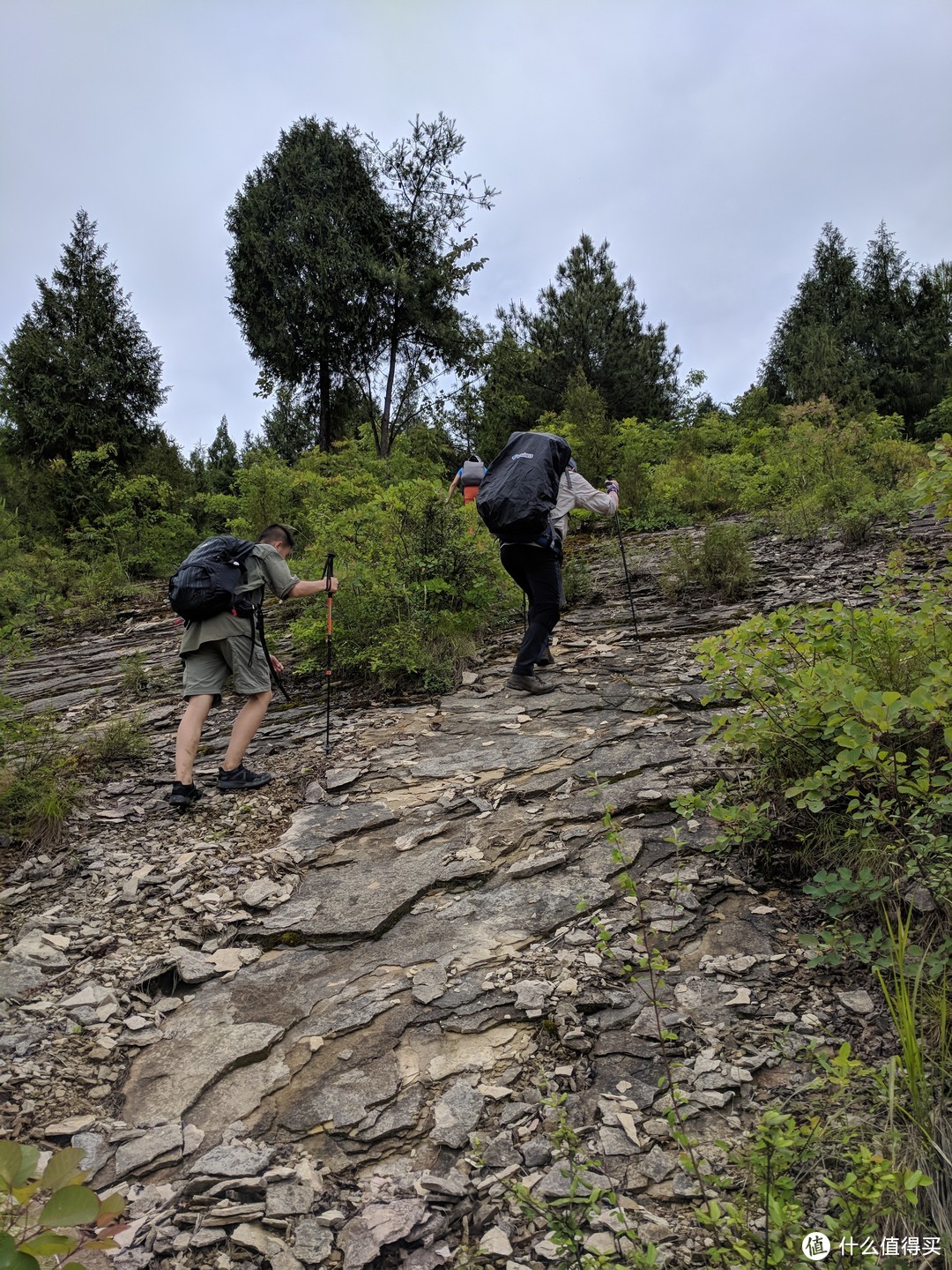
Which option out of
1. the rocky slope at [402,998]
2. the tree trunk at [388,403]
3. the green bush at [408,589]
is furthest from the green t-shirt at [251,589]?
the tree trunk at [388,403]

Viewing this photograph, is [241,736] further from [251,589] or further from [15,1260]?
[15,1260]

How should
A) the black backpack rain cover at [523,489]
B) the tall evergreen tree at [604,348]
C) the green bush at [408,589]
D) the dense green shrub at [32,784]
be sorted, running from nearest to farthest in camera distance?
1. the dense green shrub at [32,784]
2. the black backpack rain cover at [523,489]
3. the green bush at [408,589]
4. the tall evergreen tree at [604,348]

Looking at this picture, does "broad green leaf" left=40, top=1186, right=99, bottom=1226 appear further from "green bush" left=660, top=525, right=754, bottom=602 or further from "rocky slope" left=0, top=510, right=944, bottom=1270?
"green bush" left=660, top=525, right=754, bottom=602

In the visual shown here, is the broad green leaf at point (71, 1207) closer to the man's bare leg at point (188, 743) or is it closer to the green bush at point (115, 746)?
the man's bare leg at point (188, 743)

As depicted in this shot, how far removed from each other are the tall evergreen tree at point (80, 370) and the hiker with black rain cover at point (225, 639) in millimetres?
20459

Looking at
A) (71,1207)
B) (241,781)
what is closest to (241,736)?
(241,781)

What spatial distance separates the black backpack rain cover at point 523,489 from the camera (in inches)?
233

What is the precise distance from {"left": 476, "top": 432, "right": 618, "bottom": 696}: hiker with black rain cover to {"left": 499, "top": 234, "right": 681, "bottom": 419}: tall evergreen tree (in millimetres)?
21243

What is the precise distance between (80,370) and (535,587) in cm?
2262

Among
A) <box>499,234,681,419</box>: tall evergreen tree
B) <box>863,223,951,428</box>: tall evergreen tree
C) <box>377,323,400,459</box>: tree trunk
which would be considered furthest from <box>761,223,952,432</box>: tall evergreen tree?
<box>377,323,400,459</box>: tree trunk

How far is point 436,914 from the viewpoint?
368cm

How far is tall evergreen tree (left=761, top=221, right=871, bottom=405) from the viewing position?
27.1 metres

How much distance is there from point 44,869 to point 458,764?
264 cm

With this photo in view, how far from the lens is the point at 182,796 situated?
5.11 m
